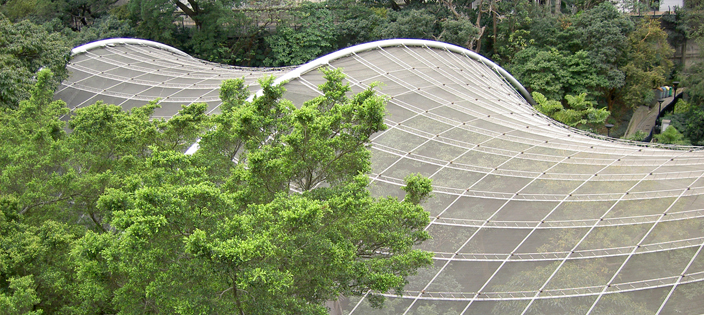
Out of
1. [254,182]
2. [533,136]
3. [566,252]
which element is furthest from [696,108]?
[254,182]

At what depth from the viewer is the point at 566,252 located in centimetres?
1329

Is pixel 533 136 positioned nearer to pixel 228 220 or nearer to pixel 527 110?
pixel 527 110

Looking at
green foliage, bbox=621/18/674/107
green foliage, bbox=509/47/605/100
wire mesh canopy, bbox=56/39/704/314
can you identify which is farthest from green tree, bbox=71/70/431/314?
green foliage, bbox=621/18/674/107

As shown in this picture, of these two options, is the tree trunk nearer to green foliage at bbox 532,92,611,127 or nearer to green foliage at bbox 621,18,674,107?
green foliage at bbox 532,92,611,127

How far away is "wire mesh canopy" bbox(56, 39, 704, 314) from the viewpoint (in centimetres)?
1259

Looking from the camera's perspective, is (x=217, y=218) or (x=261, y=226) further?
(x=261, y=226)

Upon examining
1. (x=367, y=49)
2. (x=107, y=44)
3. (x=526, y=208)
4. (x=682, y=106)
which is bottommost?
(x=682, y=106)

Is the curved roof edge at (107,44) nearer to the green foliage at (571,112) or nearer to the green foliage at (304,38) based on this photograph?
the green foliage at (304,38)

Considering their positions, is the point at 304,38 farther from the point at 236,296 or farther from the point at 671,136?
the point at 236,296

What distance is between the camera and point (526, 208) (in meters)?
14.5

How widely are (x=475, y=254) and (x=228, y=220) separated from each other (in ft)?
22.4

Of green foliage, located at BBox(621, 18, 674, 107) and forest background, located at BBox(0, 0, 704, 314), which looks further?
green foliage, located at BBox(621, 18, 674, 107)

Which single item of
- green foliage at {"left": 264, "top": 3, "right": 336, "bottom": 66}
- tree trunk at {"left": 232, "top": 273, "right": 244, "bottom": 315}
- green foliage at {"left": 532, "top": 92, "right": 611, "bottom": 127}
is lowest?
green foliage at {"left": 532, "top": 92, "right": 611, "bottom": 127}

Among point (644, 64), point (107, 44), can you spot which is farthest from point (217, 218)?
point (644, 64)
